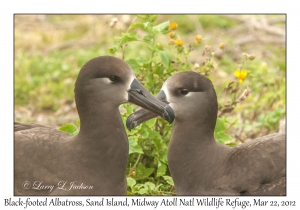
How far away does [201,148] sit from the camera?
487cm

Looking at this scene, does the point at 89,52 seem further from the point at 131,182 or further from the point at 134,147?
the point at 131,182

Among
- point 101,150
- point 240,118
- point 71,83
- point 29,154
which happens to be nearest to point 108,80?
point 101,150

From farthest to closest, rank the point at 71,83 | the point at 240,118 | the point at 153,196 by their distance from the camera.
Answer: the point at 71,83
the point at 240,118
the point at 153,196

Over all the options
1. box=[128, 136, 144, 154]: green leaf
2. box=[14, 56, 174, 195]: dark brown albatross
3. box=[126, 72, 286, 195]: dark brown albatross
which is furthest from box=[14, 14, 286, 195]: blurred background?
box=[14, 56, 174, 195]: dark brown albatross

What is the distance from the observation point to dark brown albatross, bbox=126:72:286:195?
4684 mm

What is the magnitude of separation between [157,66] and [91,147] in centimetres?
120

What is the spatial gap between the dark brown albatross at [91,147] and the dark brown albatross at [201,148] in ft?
0.65

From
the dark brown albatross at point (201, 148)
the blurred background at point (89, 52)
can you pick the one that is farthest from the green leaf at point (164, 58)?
the blurred background at point (89, 52)

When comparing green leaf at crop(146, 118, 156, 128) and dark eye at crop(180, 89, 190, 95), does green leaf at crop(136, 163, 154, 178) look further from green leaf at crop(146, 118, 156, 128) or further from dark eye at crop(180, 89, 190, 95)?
dark eye at crop(180, 89, 190, 95)

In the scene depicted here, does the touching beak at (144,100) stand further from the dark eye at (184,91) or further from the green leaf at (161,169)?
the green leaf at (161,169)

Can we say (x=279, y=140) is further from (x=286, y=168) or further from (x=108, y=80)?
(x=108, y=80)

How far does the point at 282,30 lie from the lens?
9.61 metres

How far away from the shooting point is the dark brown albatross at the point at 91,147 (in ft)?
15.0
